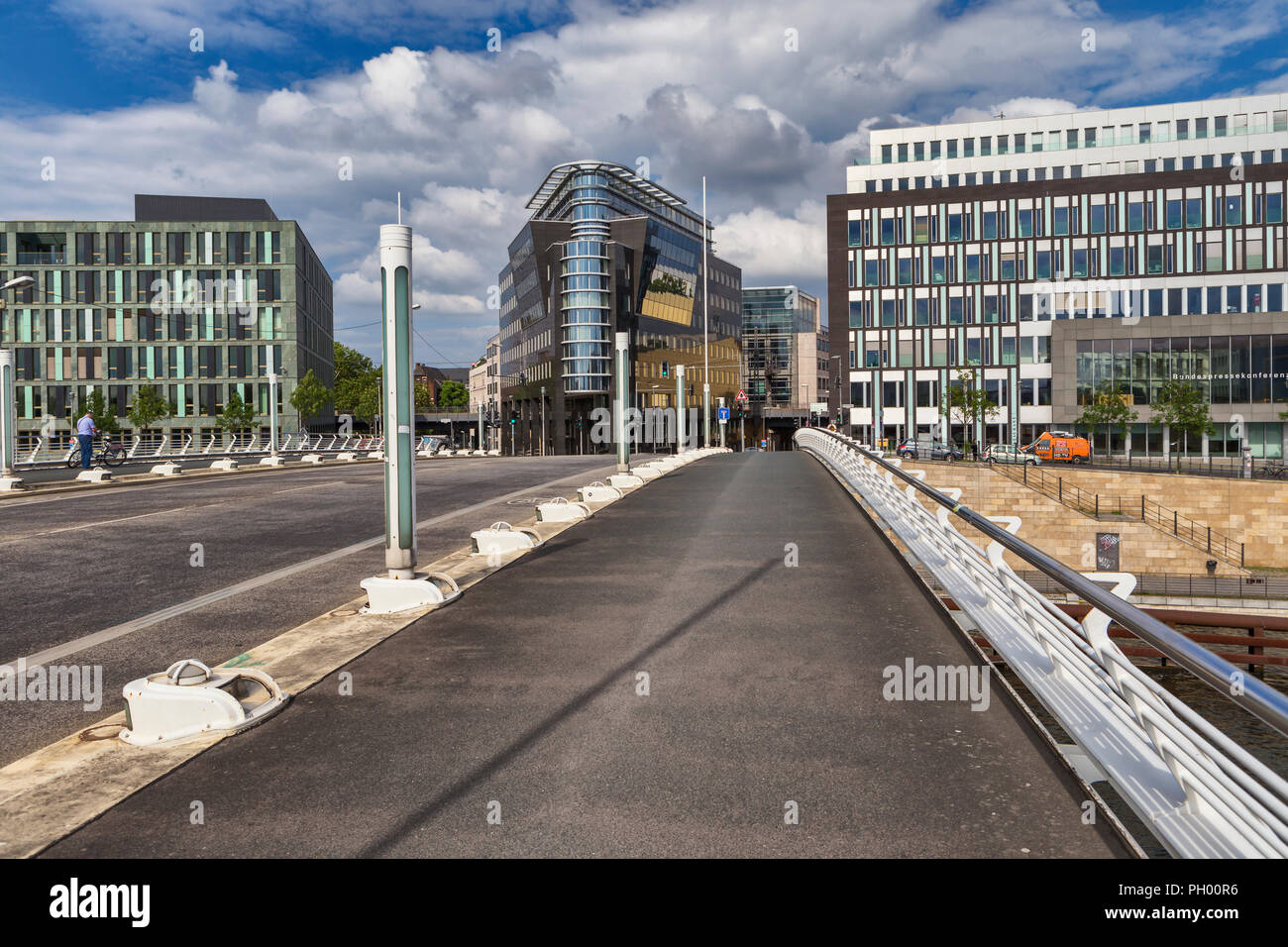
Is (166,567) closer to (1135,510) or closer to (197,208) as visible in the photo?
(1135,510)

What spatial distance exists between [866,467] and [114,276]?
84406 mm

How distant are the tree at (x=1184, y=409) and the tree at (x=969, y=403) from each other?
11.7 metres

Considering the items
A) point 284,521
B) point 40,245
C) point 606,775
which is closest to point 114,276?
point 40,245

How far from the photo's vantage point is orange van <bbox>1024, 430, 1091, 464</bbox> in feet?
186

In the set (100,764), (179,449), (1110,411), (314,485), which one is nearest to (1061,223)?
(1110,411)

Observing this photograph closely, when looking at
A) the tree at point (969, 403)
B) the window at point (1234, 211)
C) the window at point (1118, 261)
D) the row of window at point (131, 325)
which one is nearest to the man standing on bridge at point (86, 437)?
the tree at point (969, 403)

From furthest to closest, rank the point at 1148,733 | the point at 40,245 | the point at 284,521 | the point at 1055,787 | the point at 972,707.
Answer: the point at 40,245 < the point at 284,521 < the point at 972,707 < the point at 1055,787 < the point at 1148,733

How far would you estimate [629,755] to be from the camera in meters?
4.48

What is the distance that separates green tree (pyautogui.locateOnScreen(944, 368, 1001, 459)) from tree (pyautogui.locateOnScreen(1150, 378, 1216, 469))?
38.5 feet

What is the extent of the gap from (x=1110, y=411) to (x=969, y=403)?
913 cm
